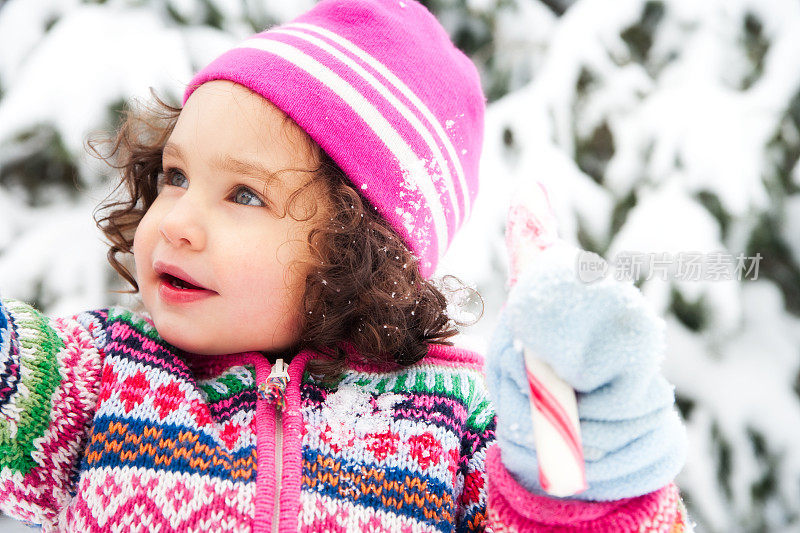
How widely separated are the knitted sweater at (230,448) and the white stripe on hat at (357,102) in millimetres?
372

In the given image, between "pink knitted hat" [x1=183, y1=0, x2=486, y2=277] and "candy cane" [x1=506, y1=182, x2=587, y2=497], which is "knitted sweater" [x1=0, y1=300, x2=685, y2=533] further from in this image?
"pink knitted hat" [x1=183, y1=0, x2=486, y2=277]

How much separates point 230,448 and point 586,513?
53 cm

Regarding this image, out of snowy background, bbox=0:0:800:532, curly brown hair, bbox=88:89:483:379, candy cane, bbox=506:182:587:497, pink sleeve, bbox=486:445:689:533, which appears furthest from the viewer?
snowy background, bbox=0:0:800:532

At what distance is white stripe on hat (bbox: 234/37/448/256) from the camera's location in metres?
1.05

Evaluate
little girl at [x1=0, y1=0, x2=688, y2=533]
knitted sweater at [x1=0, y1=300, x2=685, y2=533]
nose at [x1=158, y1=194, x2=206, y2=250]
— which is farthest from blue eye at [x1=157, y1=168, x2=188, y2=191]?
knitted sweater at [x1=0, y1=300, x2=685, y2=533]

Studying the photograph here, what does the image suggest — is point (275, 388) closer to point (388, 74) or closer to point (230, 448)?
point (230, 448)

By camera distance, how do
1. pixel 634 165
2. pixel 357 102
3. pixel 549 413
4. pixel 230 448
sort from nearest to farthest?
pixel 549 413
pixel 230 448
pixel 357 102
pixel 634 165

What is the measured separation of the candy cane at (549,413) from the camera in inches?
25.1

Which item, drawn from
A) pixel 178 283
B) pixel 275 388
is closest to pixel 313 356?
pixel 275 388

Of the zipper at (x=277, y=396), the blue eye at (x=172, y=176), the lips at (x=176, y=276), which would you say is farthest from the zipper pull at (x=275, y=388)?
the blue eye at (x=172, y=176)

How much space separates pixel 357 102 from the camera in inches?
41.7

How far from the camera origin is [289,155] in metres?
1.02

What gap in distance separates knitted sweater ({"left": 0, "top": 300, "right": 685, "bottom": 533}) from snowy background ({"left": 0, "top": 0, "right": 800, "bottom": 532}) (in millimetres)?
332

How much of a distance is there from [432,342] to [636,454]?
0.51 meters
